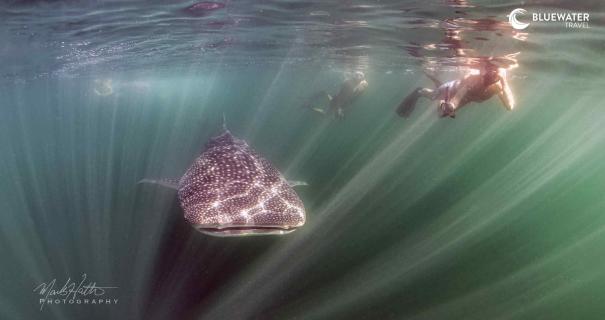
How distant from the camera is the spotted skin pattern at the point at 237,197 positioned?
5.15 m

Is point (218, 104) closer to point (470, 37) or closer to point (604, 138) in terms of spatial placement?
point (604, 138)

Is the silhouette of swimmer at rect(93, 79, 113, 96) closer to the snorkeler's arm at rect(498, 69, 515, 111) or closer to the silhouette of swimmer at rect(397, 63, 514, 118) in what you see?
the silhouette of swimmer at rect(397, 63, 514, 118)

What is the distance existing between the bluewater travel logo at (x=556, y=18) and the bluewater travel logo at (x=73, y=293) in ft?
41.8

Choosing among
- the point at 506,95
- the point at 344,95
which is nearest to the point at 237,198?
the point at 506,95

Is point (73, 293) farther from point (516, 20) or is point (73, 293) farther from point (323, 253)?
point (516, 20)

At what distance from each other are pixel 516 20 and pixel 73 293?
13.9 meters

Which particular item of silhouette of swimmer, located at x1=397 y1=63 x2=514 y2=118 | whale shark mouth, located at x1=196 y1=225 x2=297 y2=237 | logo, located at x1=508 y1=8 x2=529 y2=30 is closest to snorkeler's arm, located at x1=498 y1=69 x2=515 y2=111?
silhouette of swimmer, located at x1=397 y1=63 x2=514 y2=118

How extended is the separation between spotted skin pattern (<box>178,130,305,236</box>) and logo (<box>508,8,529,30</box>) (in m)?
7.54

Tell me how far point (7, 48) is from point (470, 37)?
1840 cm

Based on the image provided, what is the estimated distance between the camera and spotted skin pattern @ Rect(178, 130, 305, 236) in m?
5.15

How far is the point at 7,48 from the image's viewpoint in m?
16.2

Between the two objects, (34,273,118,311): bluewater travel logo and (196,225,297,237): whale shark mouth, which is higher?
(196,225,297,237): whale shark mouth

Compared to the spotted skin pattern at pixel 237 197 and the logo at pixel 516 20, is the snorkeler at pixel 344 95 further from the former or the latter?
the spotted skin pattern at pixel 237 197

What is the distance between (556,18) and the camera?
10.2 meters
